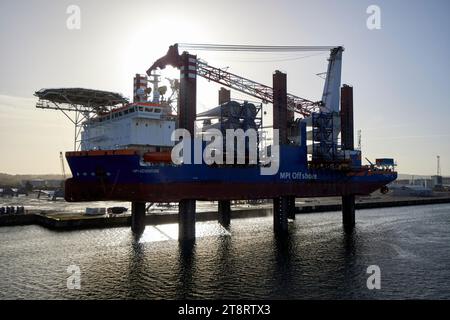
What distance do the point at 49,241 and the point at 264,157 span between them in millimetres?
24770

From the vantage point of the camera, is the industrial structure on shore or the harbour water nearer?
the harbour water

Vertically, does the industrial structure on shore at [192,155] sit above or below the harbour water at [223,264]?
above

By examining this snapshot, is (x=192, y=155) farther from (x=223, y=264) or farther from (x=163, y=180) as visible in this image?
(x=223, y=264)

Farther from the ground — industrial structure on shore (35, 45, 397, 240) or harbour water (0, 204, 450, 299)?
industrial structure on shore (35, 45, 397, 240)

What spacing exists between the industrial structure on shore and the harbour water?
470 centimetres

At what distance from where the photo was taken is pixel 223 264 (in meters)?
27.3

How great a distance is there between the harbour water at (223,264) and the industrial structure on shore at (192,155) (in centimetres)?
470

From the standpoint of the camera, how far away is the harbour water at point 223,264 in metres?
21.3

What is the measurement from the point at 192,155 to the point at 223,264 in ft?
38.9

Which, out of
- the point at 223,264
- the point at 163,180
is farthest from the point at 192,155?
the point at 223,264

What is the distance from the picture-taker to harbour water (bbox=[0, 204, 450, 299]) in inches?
838

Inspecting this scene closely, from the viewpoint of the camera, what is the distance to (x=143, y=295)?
20.5 metres

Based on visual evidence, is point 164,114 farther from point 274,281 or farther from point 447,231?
point 447,231

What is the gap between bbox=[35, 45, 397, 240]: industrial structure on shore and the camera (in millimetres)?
33844
